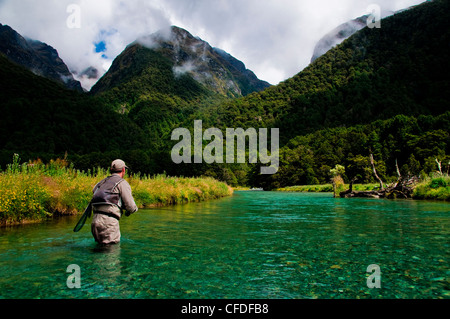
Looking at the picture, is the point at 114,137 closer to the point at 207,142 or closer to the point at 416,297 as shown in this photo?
the point at 207,142

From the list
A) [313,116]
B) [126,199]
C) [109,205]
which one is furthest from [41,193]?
[313,116]

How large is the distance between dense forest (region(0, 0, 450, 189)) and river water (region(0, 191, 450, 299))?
64804mm

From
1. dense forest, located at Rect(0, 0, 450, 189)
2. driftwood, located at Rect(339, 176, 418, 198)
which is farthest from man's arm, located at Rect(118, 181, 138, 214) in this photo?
dense forest, located at Rect(0, 0, 450, 189)

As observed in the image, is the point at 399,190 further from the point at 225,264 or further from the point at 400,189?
the point at 225,264

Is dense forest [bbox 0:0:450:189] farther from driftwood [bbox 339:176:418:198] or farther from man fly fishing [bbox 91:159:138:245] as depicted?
man fly fishing [bbox 91:159:138:245]

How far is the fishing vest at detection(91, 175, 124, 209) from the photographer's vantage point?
6672mm

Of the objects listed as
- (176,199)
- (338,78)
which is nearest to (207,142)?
(338,78)

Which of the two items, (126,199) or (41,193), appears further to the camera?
(41,193)

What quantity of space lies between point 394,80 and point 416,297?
5277 inches

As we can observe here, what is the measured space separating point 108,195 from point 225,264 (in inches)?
118

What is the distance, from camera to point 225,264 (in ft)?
19.7

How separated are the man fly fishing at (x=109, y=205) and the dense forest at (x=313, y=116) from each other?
68.8 metres

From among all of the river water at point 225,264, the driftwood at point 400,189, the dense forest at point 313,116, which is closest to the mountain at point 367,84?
the dense forest at point 313,116

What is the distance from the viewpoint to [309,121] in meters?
131
